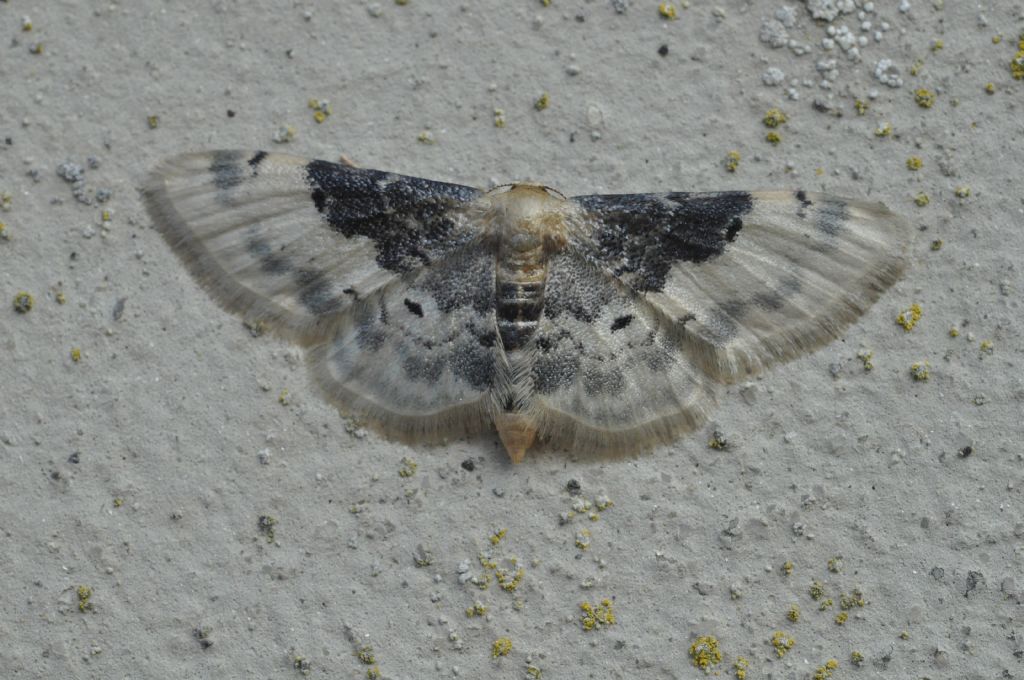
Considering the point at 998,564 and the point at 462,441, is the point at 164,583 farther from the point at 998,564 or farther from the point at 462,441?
the point at 998,564

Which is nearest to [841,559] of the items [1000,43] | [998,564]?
[998,564]

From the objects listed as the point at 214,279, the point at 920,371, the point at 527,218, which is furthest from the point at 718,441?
the point at 214,279

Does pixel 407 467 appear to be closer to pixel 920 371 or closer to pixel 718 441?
pixel 718 441

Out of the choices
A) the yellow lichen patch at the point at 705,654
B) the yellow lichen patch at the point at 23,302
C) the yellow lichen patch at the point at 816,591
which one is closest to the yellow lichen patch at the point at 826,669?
the yellow lichen patch at the point at 816,591

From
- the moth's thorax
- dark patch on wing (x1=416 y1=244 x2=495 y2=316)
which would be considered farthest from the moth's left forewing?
dark patch on wing (x1=416 y1=244 x2=495 y2=316)

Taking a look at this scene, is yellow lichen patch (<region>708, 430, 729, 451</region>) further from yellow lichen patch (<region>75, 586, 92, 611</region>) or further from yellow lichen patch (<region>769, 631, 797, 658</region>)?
yellow lichen patch (<region>75, 586, 92, 611</region>)
